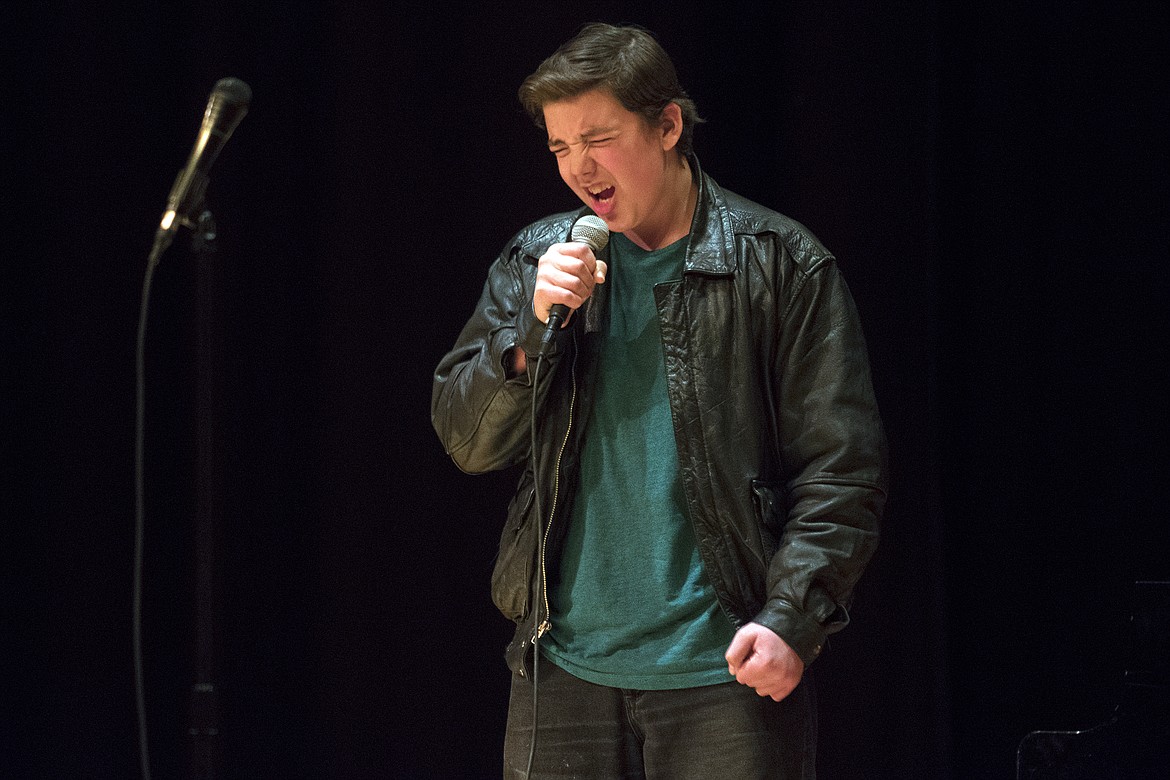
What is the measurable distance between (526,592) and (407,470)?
1046 mm

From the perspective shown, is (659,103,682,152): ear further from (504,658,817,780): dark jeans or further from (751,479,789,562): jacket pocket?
(504,658,817,780): dark jeans

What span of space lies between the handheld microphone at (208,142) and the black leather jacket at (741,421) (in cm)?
46

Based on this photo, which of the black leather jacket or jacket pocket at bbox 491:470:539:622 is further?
jacket pocket at bbox 491:470:539:622

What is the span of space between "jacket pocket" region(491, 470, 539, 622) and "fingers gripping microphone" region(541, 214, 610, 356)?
10.2 inches

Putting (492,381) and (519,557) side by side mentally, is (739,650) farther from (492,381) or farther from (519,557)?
(492,381)

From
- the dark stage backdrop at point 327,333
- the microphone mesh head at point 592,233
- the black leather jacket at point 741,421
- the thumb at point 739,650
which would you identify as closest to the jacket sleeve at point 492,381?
the black leather jacket at point 741,421

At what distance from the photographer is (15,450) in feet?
9.12

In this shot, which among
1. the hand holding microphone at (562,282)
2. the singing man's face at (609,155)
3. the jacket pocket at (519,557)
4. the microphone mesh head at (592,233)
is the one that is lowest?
the jacket pocket at (519,557)

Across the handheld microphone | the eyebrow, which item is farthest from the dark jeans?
the handheld microphone

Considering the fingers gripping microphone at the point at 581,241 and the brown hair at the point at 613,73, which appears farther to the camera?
the brown hair at the point at 613,73

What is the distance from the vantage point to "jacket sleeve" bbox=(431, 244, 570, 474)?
5.68ft

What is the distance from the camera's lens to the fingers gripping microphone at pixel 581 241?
1633 mm

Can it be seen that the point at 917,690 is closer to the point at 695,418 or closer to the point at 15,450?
the point at 695,418

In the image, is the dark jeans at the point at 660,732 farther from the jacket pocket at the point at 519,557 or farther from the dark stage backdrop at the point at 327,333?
the dark stage backdrop at the point at 327,333
